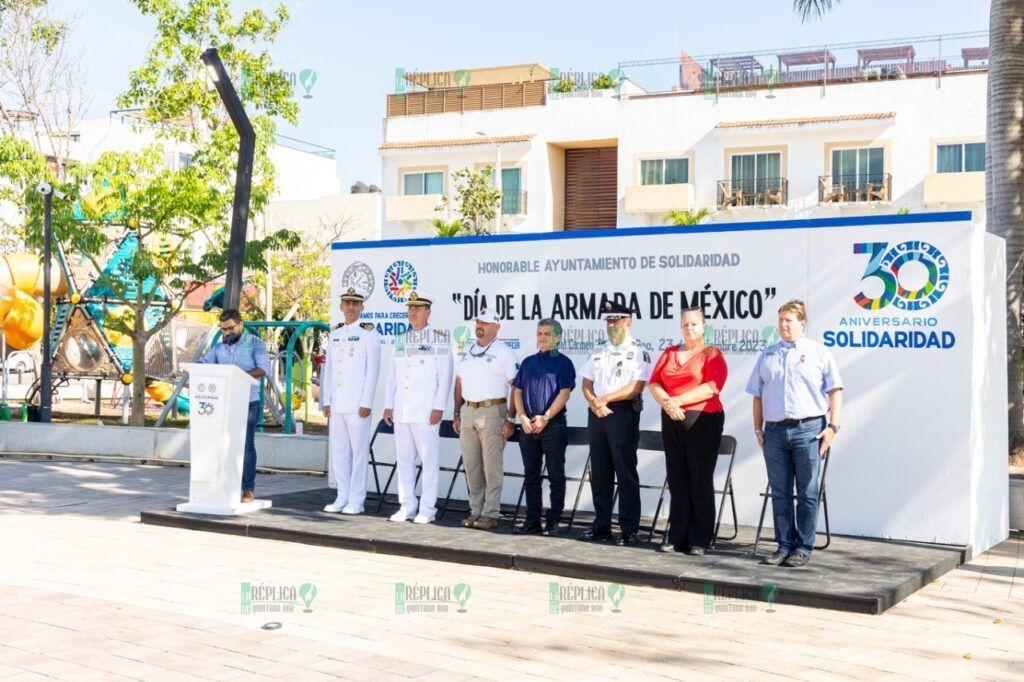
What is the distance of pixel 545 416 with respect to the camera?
9.75m

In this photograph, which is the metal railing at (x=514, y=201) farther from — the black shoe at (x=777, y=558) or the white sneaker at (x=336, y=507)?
the black shoe at (x=777, y=558)

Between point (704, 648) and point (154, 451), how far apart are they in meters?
11.7

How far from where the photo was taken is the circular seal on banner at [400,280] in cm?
1256

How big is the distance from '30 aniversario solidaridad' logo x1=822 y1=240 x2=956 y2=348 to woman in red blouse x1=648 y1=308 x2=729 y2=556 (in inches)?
64.8

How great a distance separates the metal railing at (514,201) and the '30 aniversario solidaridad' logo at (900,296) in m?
32.5

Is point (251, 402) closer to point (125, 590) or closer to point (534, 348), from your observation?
point (534, 348)

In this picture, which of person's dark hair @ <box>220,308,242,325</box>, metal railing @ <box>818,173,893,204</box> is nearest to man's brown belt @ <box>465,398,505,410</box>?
person's dark hair @ <box>220,308,242,325</box>

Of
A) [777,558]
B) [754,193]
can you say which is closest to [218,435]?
[777,558]

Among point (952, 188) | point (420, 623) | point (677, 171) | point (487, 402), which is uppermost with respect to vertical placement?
point (677, 171)

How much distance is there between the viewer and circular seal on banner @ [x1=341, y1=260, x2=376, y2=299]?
12.8 meters

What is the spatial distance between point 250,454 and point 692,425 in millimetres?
4668

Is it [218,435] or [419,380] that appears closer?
[419,380]

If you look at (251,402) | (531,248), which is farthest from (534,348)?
(251,402)

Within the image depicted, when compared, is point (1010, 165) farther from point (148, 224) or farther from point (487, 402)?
point (148, 224)
